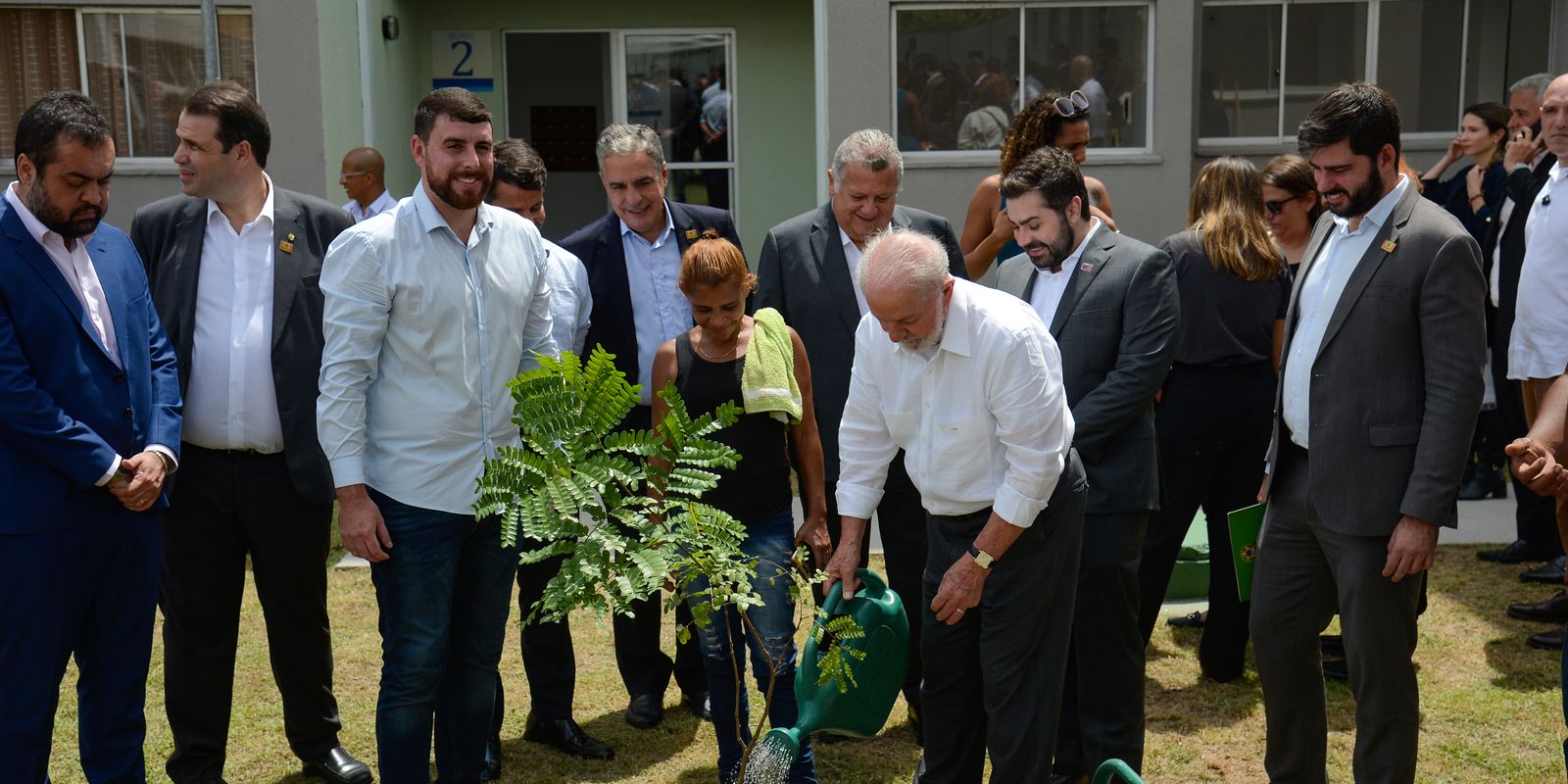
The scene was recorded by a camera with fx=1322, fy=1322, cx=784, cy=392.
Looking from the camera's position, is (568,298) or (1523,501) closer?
(568,298)

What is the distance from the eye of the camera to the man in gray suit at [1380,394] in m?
3.57

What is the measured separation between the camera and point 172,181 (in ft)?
32.3

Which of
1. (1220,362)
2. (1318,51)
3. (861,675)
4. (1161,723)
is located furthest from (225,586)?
(1318,51)

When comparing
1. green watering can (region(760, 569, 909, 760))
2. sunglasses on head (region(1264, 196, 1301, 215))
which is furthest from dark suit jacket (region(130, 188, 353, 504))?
sunglasses on head (region(1264, 196, 1301, 215))

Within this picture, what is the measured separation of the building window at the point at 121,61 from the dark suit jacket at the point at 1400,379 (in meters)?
8.36

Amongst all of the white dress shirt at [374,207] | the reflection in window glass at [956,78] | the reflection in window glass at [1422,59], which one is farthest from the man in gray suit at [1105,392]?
the reflection in window glass at [1422,59]

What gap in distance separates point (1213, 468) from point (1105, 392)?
1.50 meters

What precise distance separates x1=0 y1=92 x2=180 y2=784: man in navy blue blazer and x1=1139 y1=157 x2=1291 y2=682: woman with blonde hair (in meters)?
3.65

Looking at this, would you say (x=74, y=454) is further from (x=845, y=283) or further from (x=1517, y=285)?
(x=1517, y=285)

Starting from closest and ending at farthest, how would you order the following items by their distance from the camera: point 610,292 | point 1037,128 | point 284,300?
point 284,300
point 610,292
point 1037,128

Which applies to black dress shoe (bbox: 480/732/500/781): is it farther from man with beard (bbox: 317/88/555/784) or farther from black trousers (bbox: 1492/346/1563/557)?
black trousers (bbox: 1492/346/1563/557)

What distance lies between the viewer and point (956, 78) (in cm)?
997

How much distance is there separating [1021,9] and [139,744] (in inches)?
317

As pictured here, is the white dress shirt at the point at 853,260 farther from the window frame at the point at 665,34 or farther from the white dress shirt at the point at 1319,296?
the window frame at the point at 665,34
